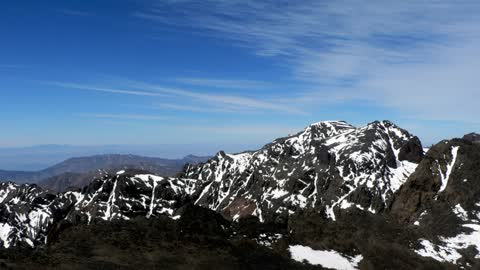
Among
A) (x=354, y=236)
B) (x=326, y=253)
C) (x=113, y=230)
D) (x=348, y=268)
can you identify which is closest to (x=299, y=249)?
(x=326, y=253)

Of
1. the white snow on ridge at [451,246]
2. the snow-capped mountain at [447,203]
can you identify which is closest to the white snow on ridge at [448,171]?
the snow-capped mountain at [447,203]

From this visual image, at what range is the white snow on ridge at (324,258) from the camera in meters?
61.2

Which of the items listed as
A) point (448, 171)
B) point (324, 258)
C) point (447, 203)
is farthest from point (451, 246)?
point (448, 171)

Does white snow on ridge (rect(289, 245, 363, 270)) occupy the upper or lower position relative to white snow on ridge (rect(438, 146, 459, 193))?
lower

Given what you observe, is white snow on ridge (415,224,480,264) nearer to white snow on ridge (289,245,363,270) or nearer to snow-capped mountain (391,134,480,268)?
snow-capped mountain (391,134,480,268)

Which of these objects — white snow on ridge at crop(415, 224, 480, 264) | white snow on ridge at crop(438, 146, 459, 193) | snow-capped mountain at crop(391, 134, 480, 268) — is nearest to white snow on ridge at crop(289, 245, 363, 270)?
white snow on ridge at crop(415, 224, 480, 264)

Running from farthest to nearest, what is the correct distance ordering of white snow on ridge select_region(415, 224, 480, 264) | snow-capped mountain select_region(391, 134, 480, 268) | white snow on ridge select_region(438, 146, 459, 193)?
white snow on ridge select_region(438, 146, 459, 193), snow-capped mountain select_region(391, 134, 480, 268), white snow on ridge select_region(415, 224, 480, 264)

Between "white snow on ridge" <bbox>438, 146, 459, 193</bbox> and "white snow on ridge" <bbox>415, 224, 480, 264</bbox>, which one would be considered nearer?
"white snow on ridge" <bbox>415, 224, 480, 264</bbox>

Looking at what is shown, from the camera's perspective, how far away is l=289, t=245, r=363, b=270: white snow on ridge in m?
61.2

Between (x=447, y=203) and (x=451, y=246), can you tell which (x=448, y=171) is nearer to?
(x=447, y=203)

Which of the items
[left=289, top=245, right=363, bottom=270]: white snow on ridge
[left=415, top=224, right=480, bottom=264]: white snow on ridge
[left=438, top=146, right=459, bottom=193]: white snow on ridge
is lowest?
[left=415, top=224, right=480, bottom=264]: white snow on ridge

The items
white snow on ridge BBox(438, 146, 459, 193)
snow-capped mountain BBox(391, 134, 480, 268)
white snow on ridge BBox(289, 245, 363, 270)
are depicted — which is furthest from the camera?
white snow on ridge BBox(438, 146, 459, 193)

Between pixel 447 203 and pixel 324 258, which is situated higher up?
pixel 447 203

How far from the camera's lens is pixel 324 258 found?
63625 mm
